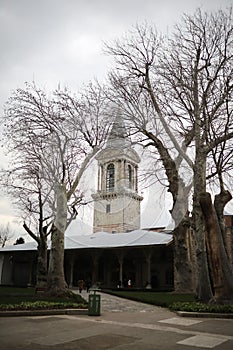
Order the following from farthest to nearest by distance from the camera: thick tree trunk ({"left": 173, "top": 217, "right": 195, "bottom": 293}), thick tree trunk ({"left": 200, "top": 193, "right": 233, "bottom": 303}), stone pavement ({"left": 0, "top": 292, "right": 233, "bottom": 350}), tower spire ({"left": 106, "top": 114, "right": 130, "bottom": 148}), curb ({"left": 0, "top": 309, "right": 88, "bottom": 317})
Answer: thick tree trunk ({"left": 173, "top": 217, "right": 195, "bottom": 293}) < tower spire ({"left": 106, "top": 114, "right": 130, "bottom": 148}) < thick tree trunk ({"left": 200, "top": 193, "right": 233, "bottom": 303}) < curb ({"left": 0, "top": 309, "right": 88, "bottom": 317}) < stone pavement ({"left": 0, "top": 292, "right": 233, "bottom": 350})

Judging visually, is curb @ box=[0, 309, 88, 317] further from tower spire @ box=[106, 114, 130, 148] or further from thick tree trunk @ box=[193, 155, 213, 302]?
tower spire @ box=[106, 114, 130, 148]

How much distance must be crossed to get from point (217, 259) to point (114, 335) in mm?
5372

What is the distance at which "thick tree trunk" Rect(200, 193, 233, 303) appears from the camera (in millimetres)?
10328

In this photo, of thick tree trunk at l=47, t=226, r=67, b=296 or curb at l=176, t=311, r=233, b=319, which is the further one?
thick tree trunk at l=47, t=226, r=67, b=296

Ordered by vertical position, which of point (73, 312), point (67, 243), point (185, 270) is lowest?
point (73, 312)

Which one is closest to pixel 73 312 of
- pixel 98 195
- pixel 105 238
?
pixel 98 195

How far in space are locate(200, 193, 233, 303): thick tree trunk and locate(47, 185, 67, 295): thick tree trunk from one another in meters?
6.34

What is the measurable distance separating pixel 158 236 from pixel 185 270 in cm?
1146

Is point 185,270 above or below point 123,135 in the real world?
below

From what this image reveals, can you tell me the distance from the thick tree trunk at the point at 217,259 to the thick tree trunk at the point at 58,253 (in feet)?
20.8

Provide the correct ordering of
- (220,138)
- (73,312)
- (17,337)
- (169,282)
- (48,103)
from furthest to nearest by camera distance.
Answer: (169,282) < (48,103) < (220,138) < (73,312) < (17,337)

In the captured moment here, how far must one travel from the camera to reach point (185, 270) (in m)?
17.2

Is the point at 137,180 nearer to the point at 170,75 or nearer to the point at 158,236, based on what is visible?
the point at 170,75

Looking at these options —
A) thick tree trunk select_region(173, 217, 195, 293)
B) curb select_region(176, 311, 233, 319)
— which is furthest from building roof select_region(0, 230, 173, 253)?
curb select_region(176, 311, 233, 319)
